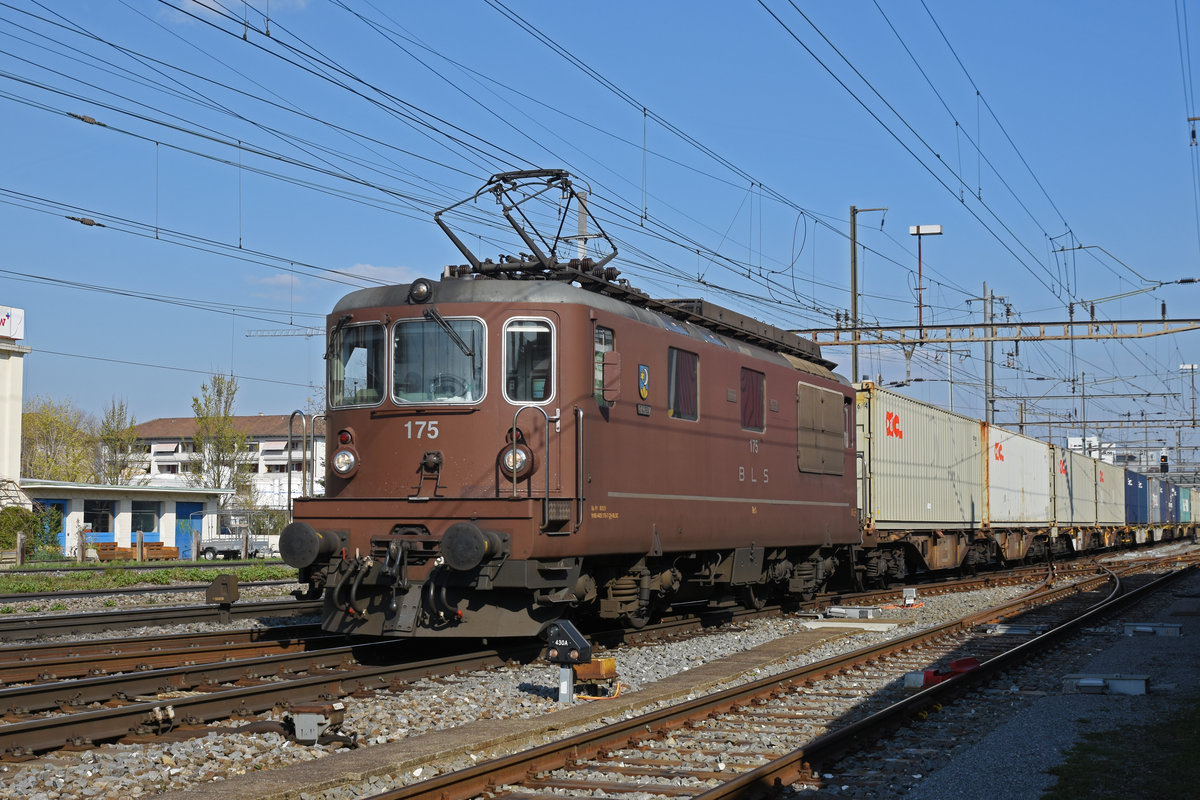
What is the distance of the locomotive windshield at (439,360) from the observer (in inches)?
452

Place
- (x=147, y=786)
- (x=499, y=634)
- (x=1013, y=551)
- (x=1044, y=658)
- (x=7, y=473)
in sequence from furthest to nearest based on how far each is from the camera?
(x=7, y=473)
(x=1013, y=551)
(x=1044, y=658)
(x=499, y=634)
(x=147, y=786)

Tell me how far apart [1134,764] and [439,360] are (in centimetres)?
702

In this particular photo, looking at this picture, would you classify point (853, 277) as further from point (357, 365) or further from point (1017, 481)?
point (357, 365)

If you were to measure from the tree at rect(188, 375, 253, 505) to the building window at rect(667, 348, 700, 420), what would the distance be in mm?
53158

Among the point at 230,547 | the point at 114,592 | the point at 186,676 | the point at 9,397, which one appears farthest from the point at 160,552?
the point at 186,676

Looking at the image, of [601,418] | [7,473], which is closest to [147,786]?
[601,418]

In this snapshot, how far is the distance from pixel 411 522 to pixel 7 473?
1582 inches

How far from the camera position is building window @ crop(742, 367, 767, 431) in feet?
49.1

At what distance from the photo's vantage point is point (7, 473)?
45.2 meters

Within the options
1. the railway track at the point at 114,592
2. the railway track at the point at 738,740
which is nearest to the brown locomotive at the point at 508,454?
the railway track at the point at 738,740

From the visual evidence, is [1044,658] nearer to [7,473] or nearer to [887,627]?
[887,627]

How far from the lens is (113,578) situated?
82.7ft

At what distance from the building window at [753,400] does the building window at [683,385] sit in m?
1.43

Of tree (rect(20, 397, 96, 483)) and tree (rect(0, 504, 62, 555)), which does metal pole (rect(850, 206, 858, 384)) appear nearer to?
tree (rect(0, 504, 62, 555))
